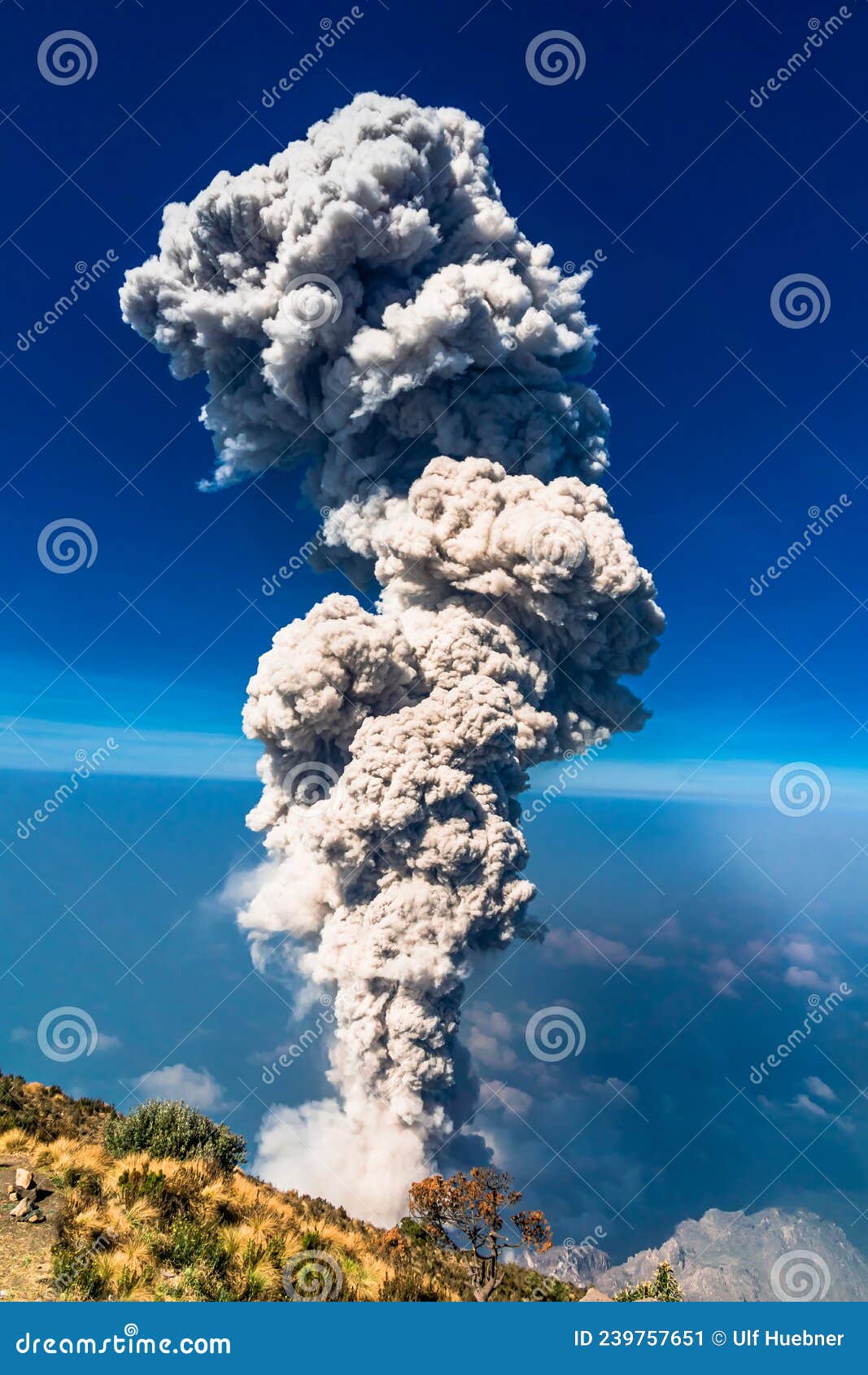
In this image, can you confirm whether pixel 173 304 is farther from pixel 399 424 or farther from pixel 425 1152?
pixel 425 1152

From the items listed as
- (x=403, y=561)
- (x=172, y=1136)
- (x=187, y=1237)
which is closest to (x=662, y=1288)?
(x=172, y=1136)

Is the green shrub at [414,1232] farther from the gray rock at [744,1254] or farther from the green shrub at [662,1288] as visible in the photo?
the gray rock at [744,1254]

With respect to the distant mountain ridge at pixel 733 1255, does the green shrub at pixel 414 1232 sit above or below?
below

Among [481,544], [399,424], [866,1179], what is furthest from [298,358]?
[866,1179]

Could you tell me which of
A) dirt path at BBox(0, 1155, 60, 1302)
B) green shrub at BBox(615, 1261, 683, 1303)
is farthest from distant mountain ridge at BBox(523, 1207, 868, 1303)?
dirt path at BBox(0, 1155, 60, 1302)

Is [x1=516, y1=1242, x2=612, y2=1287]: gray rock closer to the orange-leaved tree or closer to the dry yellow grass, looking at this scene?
the orange-leaved tree

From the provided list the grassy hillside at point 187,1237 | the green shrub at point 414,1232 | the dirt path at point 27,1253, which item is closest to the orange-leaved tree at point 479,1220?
the green shrub at point 414,1232
